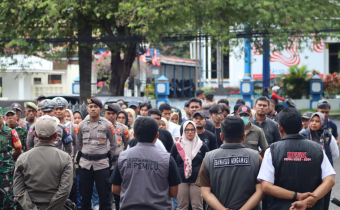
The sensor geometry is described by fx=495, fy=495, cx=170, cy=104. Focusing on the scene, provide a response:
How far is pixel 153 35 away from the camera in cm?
1586

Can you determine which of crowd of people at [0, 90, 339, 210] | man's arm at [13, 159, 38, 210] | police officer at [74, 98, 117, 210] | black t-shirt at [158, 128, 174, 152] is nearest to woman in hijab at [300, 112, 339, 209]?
crowd of people at [0, 90, 339, 210]

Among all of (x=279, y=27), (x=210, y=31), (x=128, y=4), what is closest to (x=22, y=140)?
(x=128, y=4)

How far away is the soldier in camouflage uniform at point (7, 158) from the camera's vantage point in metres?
7.12

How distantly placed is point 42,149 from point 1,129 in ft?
7.63

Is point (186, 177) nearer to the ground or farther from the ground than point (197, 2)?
nearer to the ground

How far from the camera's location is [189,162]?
21.9ft

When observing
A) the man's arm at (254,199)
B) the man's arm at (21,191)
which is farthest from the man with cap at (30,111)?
the man's arm at (254,199)

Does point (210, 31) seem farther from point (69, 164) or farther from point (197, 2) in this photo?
point (69, 164)

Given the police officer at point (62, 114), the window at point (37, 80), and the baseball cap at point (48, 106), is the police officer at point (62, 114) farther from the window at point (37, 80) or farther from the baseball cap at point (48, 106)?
the window at point (37, 80)

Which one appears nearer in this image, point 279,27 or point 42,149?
point 42,149

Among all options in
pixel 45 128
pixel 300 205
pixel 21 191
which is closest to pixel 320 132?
pixel 300 205

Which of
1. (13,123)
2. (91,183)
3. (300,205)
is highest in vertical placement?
(13,123)

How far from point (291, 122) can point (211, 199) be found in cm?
98

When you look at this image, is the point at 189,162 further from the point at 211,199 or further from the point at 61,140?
the point at 211,199
